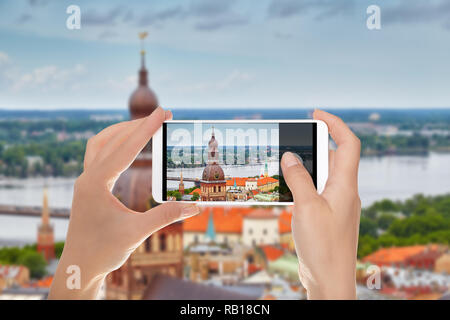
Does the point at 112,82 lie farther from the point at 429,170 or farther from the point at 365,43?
the point at 429,170

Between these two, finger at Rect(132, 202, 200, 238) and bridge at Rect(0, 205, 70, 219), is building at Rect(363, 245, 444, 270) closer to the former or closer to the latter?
bridge at Rect(0, 205, 70, 219)

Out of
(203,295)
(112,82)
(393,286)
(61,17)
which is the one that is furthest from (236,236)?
(203,295)

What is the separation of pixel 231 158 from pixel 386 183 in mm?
9652

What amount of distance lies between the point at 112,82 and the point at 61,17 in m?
1.68

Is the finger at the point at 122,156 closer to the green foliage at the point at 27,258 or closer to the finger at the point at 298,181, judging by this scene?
the finger at the point at 298,181

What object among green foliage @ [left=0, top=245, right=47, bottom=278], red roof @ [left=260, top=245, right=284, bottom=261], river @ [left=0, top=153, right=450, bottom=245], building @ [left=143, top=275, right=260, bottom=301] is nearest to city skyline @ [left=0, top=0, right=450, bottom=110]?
river @ [left=0, top=153, right=450, bottom=245]

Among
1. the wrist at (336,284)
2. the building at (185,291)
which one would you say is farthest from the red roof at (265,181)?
the building at (185,291)

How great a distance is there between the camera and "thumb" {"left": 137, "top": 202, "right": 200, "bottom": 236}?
92 cm

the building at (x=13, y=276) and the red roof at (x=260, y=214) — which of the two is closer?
the building at (x=13, y=276)

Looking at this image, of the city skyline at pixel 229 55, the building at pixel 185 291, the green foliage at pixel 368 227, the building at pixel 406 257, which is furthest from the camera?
the green foliage at pixel 368 227

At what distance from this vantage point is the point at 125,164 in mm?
918

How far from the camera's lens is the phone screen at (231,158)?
1.03 m

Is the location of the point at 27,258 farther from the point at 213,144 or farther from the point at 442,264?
the point at 213,144

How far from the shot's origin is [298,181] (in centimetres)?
82
